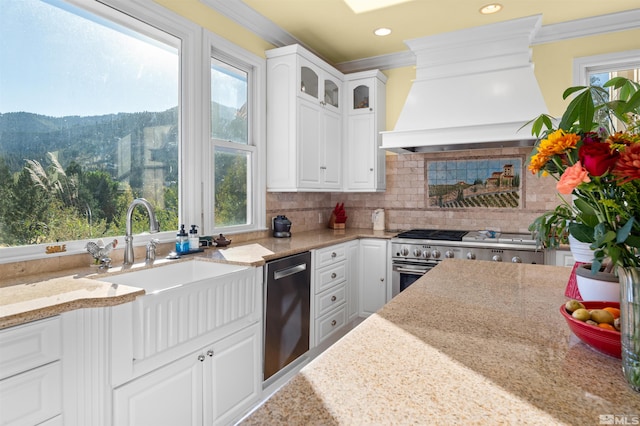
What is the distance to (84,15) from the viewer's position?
2.17 metres

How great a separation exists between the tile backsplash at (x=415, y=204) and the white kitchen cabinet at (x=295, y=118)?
1.06 ft

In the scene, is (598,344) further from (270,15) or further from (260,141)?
(270,15)

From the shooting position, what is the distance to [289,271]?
273 centimetres

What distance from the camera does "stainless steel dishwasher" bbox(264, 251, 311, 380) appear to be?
251 cm

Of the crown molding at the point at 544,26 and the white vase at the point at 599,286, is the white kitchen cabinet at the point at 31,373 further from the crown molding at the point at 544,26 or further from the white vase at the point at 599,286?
the crown molding at the point at 544,26

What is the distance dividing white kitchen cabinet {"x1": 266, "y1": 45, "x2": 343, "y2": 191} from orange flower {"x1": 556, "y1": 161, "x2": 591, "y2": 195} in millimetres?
2775

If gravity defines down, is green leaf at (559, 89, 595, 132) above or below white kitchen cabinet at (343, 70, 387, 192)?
below

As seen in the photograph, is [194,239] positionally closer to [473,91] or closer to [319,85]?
[319,85]

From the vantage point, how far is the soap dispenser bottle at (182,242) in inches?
98.0

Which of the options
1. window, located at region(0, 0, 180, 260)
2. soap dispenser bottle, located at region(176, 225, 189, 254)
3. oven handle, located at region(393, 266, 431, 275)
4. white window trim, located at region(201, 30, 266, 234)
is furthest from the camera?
oven handle, located at region(393, 266, 431, 275)

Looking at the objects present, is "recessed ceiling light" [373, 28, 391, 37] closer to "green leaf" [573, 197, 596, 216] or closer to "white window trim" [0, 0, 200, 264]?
"white window trim" [0, 0, 200, 264]

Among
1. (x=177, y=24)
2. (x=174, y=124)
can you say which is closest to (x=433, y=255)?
(x=174, y=124)

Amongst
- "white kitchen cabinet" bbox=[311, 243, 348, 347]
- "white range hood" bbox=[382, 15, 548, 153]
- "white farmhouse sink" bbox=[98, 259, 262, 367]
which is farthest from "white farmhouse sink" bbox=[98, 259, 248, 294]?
"white range hood" bbox=[382, 15, 548, 153]
